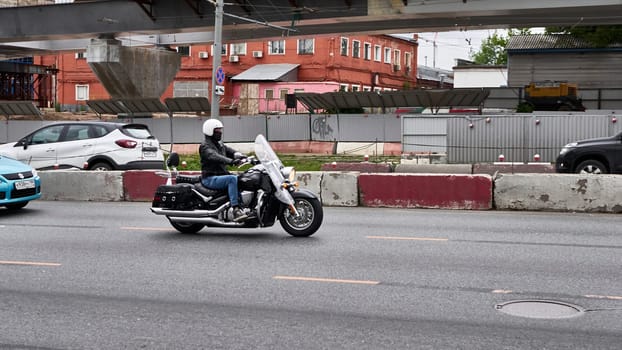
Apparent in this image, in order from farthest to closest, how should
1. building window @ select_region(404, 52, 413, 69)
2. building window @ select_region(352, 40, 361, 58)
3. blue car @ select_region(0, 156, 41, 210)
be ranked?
building window @ select_region(404, 52, 413, 69), building window @ select_region(352, 40, 361, 58), blue car @ select_region(0, 156, 41, 210)

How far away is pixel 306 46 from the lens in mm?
63125

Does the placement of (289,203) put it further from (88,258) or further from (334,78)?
(334,78)

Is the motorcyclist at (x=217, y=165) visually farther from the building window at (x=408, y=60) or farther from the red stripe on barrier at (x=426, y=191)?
the building window at (x=408, y=60)

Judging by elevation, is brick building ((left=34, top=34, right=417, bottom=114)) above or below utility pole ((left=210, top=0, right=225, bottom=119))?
above

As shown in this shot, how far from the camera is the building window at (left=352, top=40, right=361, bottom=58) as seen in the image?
216 feet

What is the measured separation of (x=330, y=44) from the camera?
204 feet

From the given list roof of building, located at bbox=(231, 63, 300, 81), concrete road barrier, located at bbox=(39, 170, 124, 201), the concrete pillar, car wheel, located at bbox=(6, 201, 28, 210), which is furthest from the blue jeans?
roof of building, located at bbox=(231, 63, 300, 81)

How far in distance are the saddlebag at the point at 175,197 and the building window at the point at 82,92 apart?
60.1 m

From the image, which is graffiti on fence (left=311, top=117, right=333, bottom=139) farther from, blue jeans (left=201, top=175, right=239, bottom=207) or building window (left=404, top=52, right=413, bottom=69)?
building window (left=404, top=52, right=413, bottom=69)

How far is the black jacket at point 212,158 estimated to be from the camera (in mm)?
11516

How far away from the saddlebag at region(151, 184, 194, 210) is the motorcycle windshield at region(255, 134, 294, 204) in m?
1.21

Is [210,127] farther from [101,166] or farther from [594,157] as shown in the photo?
[594,157]

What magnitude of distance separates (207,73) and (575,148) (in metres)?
50.1

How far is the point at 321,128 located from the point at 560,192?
2439 centimetres
